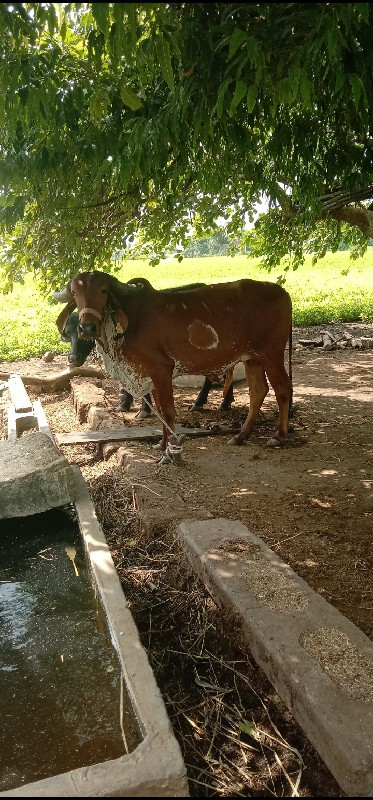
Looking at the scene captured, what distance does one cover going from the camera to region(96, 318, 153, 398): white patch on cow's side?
5.43 meters

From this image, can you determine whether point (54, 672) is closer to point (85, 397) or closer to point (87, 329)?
point (87, 329)

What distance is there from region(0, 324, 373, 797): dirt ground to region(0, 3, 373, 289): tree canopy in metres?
2.29

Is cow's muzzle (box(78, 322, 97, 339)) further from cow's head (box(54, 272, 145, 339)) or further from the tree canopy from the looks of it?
the tree canopy

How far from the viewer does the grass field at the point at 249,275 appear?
12.6 m

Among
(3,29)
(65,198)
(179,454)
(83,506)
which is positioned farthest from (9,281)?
(3,29)

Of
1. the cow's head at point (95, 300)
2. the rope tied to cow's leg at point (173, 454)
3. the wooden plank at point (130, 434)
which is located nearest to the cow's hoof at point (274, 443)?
the wooden plank at point (130, 434)

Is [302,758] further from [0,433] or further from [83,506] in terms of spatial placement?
[0,433]

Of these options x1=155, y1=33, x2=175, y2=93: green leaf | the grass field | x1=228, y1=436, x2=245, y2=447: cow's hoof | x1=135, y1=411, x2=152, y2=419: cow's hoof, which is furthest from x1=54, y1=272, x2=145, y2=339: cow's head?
x1=155, y1=33, x2=175, y2=93: green leaf

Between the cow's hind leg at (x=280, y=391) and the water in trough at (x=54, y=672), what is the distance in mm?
2556

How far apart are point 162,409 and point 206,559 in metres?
2.47

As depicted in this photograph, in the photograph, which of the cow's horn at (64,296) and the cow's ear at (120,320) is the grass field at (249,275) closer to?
the cow's horn at (64,296)

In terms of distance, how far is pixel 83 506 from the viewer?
4078mm

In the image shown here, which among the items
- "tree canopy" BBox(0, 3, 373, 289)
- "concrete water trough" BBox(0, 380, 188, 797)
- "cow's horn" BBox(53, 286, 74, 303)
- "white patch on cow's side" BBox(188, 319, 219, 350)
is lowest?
"concrete water trough" BBox(0, 380, 188, 797)

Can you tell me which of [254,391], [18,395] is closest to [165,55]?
[254,391]
